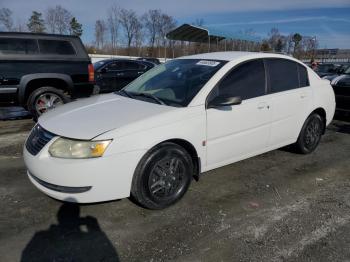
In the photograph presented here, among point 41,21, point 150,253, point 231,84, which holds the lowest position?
point 150,253

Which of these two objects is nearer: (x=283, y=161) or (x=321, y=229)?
(x=321, y=229)

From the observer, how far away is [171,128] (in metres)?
3.43

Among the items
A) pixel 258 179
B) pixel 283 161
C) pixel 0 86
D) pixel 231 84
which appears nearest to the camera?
pixel 231 84

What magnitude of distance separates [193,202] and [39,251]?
5.46 feet

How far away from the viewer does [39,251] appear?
9.39ft

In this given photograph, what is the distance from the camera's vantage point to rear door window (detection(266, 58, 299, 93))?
4.61 m

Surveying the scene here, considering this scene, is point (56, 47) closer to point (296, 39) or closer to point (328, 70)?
point (328, 70)

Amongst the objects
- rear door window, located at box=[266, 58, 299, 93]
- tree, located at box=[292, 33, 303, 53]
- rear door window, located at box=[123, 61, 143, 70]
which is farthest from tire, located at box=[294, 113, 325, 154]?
tree, located at box=[292, 33, 303, 53]

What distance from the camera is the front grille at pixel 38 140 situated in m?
3.30

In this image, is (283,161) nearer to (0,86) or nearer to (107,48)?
(0,86)

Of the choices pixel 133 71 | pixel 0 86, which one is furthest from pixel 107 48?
pixel 0 86

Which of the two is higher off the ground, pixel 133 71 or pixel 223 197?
pixel 133 71

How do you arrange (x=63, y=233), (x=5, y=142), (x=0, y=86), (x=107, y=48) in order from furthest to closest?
1. (x=107, y=48)
2. (x=0, y=86)
3. (x=5, y=142)
4. (x=63, y=233)

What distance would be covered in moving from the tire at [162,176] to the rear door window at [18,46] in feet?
17.0
